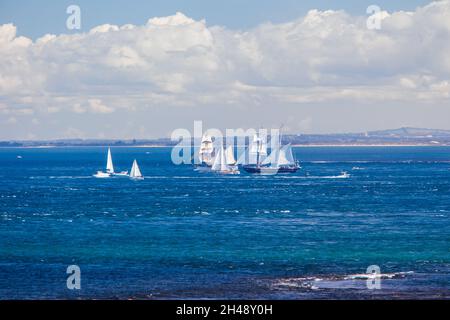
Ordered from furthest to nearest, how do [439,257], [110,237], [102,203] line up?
[102,203] < [110,237] < [439,257]

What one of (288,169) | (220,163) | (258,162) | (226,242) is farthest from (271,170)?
(226,242)

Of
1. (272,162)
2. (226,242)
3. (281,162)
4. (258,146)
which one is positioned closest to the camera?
(226,242)

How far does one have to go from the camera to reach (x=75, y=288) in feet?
144

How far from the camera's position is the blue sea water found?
148ft

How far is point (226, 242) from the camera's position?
6675 cm

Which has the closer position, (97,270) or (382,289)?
(382,289)

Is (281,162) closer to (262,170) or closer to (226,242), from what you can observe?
(262,170)

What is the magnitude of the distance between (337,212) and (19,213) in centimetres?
3622

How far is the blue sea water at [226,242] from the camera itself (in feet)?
148

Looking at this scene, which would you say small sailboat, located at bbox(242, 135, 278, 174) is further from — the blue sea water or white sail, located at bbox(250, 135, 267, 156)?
the blue sea water

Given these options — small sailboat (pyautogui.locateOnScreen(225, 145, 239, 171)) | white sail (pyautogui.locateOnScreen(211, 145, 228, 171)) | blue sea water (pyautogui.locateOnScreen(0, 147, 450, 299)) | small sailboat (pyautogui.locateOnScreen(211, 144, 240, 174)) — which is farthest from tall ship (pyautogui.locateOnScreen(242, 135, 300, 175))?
blue sea water (pyautogui.locateOnScreen(0, 147, 450, 299))
